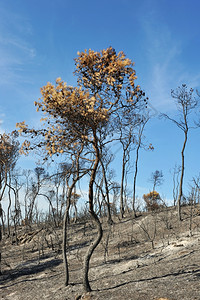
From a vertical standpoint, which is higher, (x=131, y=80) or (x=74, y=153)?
(x=131, y=80)

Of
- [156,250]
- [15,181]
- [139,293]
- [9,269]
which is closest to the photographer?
[139,293]

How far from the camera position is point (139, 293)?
6.26m

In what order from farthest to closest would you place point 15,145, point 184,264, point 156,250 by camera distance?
point 15,145 → point 156,250 → point 184,264

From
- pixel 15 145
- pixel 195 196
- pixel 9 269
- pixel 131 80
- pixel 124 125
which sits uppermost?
pixel 15 145

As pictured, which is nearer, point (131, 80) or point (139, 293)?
point (139, 293)

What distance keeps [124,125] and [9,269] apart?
10.2m

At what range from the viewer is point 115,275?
336 inches

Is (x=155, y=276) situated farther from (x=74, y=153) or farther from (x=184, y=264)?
(x=74, y=153)

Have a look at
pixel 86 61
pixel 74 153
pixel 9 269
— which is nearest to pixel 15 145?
pixel 9 269

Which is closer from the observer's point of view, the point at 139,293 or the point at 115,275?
the point at 139,293

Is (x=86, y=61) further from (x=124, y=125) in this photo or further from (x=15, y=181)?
(x=15, y=181)

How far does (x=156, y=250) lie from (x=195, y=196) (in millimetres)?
5240

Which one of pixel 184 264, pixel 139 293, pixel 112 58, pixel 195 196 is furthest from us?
pixel 195 196

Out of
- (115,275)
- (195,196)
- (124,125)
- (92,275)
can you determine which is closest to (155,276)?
(115,275)
